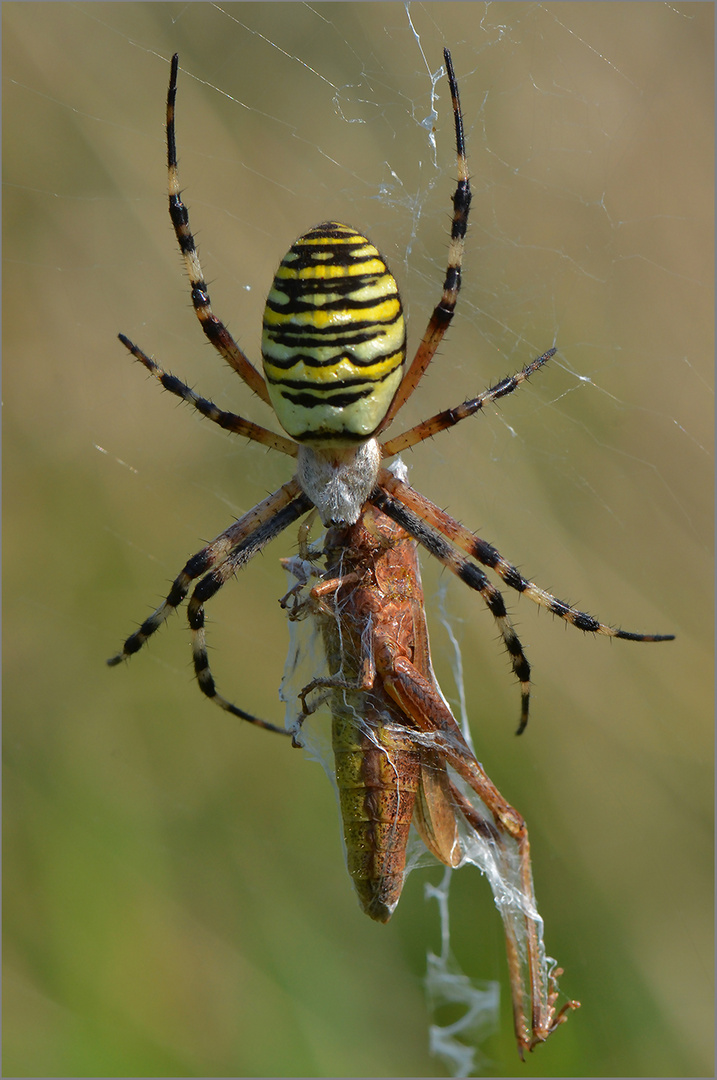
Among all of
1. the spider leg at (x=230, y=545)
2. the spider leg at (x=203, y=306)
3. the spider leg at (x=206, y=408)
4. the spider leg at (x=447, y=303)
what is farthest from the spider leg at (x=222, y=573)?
the spider leg at (x=447, y=303)

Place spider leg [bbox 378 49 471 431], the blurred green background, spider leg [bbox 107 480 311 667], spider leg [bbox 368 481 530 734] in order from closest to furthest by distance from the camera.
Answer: spider leg [bbox 378 49 471 431] → spider leg [bbox 368 481 530 734] → spider leg [bbox 107 480 311 667] → the blurred green background

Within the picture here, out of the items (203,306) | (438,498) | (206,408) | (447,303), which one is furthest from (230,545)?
(438,498)

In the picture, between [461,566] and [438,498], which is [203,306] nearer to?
[461,566]

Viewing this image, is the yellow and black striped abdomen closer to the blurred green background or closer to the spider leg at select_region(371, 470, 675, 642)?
the spider leg at select_region(371, 470, 675, 642)

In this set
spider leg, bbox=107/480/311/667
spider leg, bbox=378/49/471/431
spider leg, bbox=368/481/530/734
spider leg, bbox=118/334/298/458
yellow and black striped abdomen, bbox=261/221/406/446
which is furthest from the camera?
spider leg, bbox=107/480/311/667

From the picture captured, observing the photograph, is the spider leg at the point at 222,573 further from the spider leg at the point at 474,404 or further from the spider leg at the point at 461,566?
the spider leg at the point at 474,404

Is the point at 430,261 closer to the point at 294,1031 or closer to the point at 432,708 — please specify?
the point at 432,708

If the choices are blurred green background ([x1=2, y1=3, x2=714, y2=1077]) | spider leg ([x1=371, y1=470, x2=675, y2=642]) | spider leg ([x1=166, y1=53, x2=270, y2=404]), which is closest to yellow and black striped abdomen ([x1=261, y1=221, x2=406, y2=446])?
spider leg ([x1=166, y1=53, x2=270, y2=404])
